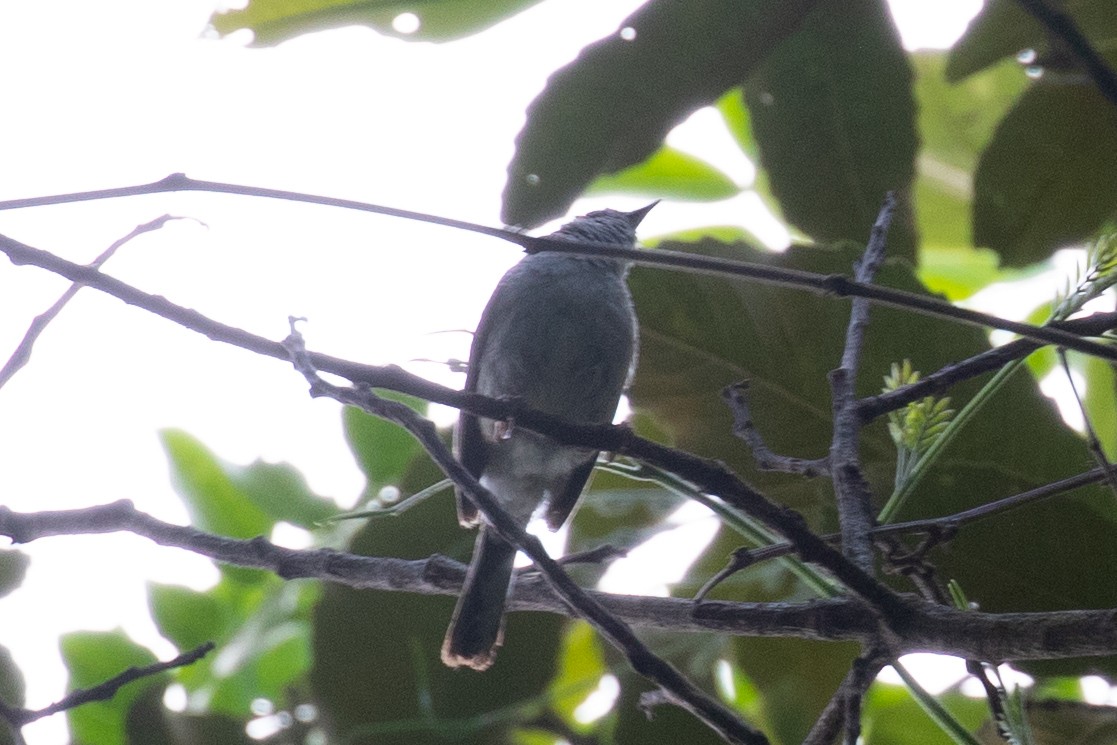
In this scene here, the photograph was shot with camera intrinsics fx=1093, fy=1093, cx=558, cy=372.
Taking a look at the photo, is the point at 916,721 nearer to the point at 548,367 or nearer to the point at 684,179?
the point at 548,367

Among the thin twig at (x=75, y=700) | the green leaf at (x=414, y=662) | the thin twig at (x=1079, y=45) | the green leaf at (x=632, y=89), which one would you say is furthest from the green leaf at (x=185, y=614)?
the thin twig at (x=1079, y=45)

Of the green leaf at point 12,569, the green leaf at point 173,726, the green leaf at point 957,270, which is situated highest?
the green leaf at point 957,270

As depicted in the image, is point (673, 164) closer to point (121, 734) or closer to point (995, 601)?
point (995, 601)

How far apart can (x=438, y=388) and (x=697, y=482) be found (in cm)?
31

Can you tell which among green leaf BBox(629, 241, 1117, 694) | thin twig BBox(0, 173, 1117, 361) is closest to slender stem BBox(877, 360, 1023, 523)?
thin twig BBox(0, 173, 1117, 361)

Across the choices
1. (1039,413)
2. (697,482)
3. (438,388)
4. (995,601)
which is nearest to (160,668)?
(438,388)

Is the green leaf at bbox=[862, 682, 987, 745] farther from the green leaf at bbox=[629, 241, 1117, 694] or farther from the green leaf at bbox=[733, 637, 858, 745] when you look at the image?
the green leaf at bbox=[629, 241, 1117, 694]

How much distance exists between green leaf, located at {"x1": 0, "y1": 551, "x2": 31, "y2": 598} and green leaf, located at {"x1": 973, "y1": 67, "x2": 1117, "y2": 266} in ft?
7.99

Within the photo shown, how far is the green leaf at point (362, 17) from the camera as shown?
2906 millimetres

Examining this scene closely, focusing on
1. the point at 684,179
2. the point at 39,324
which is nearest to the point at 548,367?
the point at 684,179

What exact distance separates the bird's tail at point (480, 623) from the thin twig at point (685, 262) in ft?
4.21

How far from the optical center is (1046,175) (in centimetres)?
277

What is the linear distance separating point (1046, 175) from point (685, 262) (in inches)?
83.4

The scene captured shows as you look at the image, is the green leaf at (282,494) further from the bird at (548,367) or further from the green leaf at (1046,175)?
the green leaf at (1046,175)
